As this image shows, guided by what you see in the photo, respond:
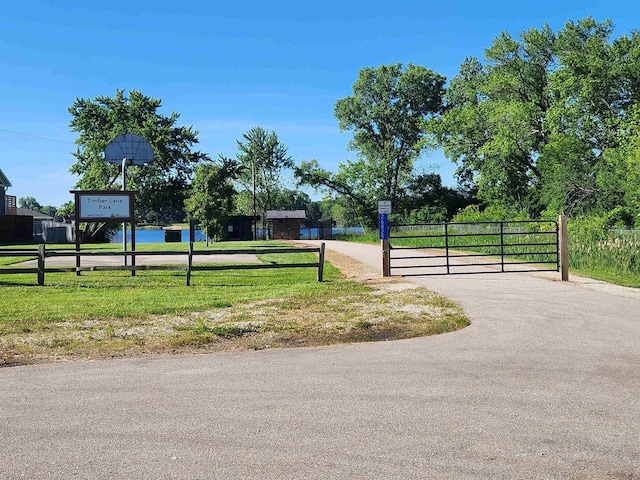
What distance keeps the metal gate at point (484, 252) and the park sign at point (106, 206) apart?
7955mm

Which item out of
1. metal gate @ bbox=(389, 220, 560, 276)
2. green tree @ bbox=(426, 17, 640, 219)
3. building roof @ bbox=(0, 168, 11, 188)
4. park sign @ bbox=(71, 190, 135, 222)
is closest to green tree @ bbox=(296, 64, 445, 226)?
green tree @ bbox=(426, 17, 640, 219)

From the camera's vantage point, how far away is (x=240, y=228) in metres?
54.7

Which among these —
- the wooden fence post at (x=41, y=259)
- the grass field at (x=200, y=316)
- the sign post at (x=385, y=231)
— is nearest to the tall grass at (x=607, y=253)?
the sign post at (x=385, y=231)

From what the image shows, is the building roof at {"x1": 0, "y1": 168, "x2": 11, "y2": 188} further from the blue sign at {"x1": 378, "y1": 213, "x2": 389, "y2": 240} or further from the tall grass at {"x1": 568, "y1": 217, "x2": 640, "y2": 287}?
the tall grass at {"x1": 568, "y1": 217, "x2": 640, "y2": 287}

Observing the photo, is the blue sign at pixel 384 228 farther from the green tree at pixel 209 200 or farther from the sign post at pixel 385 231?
the green tree at pixel 209 200

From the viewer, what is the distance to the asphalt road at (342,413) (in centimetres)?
354

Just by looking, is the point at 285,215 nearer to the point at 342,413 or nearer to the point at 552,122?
the point at 552,122

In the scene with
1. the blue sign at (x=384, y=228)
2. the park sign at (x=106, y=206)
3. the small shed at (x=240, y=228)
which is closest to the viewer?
the blue sign at (x=384, y=228)

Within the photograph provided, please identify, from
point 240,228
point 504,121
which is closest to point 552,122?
point 504,121

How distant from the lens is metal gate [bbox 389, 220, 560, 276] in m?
15.9

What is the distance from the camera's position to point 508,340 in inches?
290

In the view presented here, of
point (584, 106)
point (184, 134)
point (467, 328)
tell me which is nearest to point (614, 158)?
point (584, 106)

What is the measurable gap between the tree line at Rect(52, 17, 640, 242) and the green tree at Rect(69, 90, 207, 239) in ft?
0.36

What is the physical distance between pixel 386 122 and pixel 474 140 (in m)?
15.3
